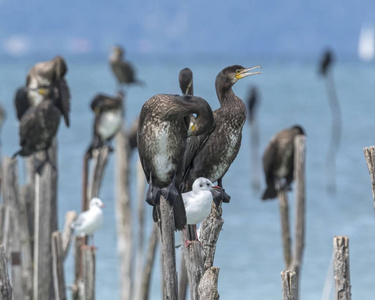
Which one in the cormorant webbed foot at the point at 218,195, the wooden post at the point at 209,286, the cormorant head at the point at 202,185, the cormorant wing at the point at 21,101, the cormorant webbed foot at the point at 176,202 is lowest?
the wooden post at the point at 209,286

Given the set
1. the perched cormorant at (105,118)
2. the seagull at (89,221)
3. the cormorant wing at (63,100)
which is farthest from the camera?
the perched cormorant at (105,118)

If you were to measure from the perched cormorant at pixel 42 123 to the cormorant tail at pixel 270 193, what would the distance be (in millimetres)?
2432

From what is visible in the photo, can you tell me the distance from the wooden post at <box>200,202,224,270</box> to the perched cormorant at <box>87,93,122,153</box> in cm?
356

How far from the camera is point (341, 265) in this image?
18.5 feet

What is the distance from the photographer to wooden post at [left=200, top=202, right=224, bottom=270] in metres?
6.09

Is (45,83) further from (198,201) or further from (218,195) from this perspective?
(198,201)

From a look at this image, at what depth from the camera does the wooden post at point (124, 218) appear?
1063 cm

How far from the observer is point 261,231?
54.8 ft

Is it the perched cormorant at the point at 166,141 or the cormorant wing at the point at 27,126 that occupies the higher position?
the cormorant wing at the point at 27,126

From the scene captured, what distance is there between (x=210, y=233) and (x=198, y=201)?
400 millimetres

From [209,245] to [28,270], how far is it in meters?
2.82

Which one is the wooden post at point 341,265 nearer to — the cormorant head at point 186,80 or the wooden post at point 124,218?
the cormorant head at point 186,80

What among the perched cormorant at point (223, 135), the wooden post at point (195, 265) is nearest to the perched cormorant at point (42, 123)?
the perched cormorant at point (223, 135)

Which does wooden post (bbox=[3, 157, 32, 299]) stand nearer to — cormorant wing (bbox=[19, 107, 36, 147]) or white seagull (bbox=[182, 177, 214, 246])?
cormorant wing (bbox=[19, 107, 36, 147])
